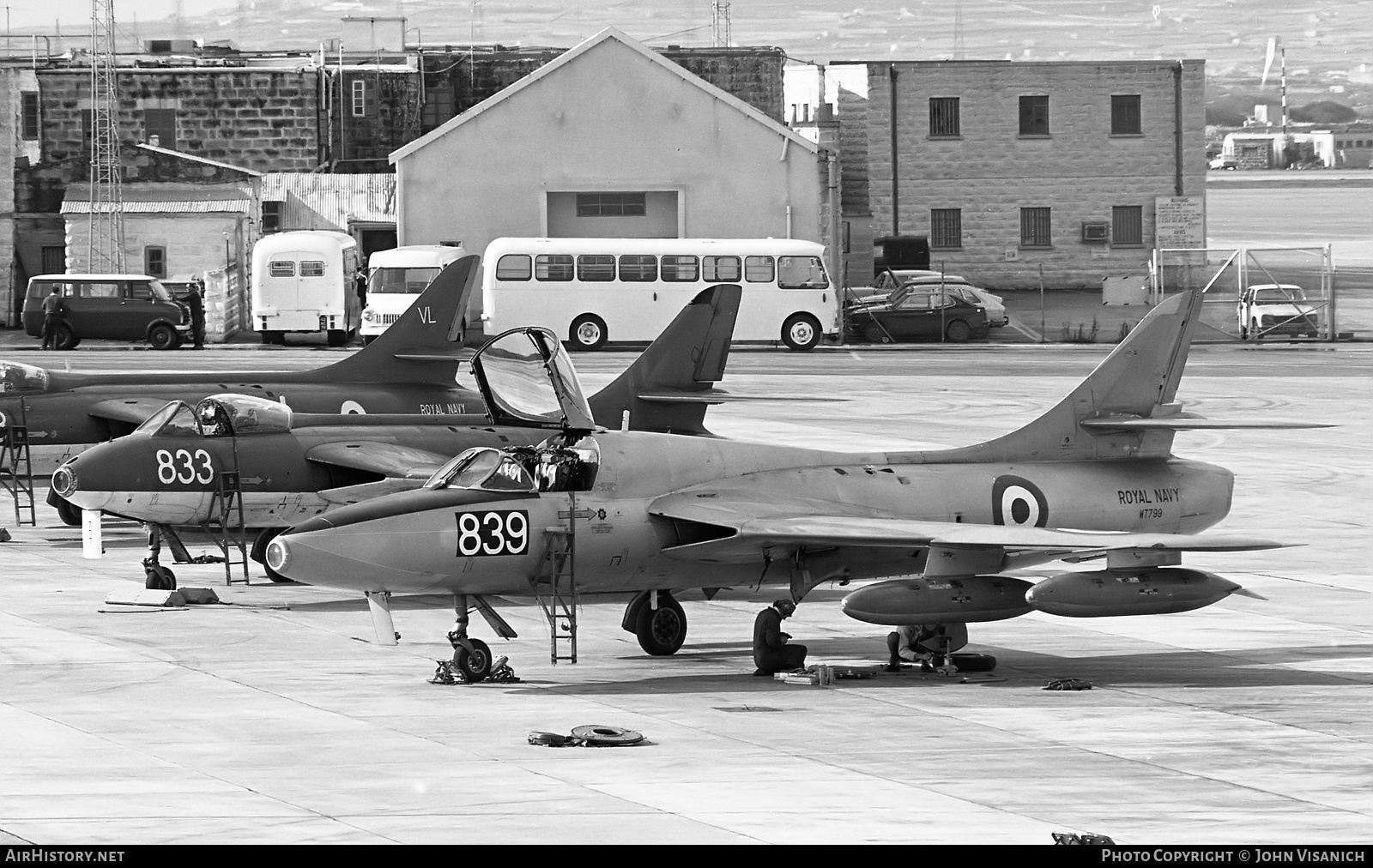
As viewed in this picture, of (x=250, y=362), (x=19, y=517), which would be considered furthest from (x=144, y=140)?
(x=19, y=517)

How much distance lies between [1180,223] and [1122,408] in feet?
167

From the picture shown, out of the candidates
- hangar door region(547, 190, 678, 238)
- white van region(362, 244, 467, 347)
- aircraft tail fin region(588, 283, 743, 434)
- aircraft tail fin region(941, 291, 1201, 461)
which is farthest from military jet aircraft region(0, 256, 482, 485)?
hangar door region(547, 190, 678, 238)

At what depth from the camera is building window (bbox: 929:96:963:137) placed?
7162 centimetres

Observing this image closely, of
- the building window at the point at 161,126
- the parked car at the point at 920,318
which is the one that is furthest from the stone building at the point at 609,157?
the building window at the point at 161,126

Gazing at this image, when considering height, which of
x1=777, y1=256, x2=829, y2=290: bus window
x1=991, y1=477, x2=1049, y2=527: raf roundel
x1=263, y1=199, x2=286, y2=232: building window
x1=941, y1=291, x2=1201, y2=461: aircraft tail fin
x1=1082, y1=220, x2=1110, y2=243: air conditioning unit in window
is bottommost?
x1=991, y1=477, x2=1049, y2=527: raf roundel

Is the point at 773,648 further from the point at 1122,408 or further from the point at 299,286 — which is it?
the point at 299,286

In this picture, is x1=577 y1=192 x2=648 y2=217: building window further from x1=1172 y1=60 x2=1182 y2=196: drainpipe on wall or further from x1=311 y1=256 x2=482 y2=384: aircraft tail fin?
x1=311 y1=256 x2=482 y2=384: aircraft tail fin

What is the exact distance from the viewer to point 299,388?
85.5ft

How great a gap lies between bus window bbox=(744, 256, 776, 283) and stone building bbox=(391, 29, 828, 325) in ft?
22.5

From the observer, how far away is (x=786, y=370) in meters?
47.5

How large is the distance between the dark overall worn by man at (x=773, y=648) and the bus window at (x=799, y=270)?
37.7 meters

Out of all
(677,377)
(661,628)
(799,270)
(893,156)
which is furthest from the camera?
(893,156)

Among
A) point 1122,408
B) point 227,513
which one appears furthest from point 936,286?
point 1122,408
